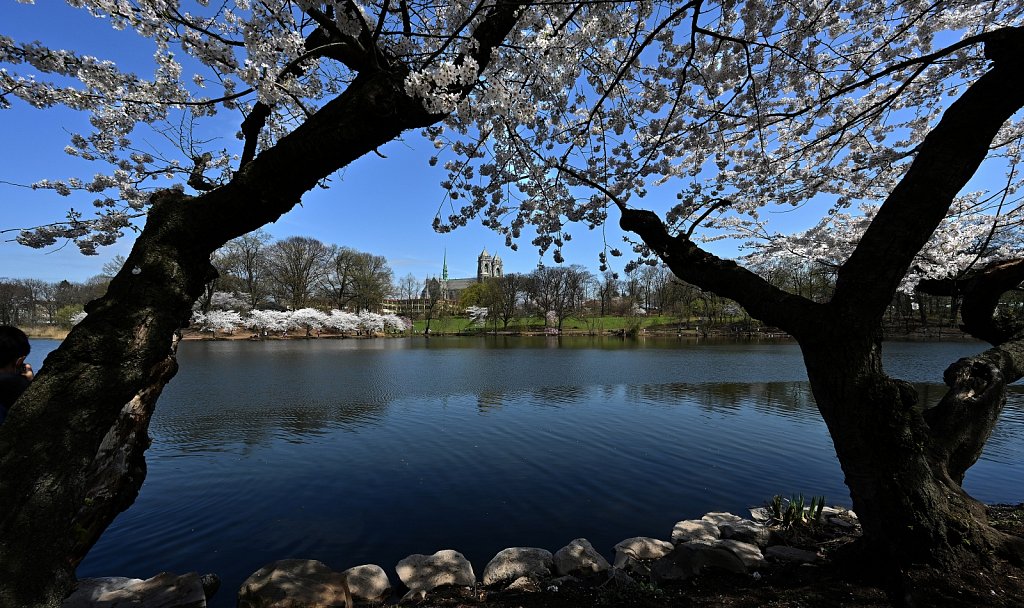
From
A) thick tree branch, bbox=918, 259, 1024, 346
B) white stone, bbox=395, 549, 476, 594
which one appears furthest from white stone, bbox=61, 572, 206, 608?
thick tree branch, bbox=918, 259, 1024, 346

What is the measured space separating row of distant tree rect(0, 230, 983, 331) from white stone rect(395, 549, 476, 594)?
3642 centimetres

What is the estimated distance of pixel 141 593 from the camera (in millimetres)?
3975

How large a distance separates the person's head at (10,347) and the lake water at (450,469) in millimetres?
3166

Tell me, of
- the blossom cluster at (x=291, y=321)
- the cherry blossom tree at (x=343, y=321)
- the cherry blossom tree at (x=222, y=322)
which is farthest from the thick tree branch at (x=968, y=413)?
the cherry blossom tree at (x=343, y=321)

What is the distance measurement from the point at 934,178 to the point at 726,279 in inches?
53.4

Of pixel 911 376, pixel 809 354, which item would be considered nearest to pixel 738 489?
pixel 809 354

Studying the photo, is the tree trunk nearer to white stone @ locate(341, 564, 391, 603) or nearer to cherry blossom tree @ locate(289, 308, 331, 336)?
white stone @ locate(341, 564, 391, 603)

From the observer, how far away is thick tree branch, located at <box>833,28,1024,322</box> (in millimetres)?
2611

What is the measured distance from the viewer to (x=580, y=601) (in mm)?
→ 3750

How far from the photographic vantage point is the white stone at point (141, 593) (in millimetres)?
3830

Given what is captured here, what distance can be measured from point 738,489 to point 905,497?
4.98 m

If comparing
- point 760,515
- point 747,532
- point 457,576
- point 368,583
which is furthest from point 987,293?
point 368,583

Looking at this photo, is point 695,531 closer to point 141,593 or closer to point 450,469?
point 450,469

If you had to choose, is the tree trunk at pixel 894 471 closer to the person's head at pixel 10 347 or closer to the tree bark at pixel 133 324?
the tree bark at pixel 133 324
